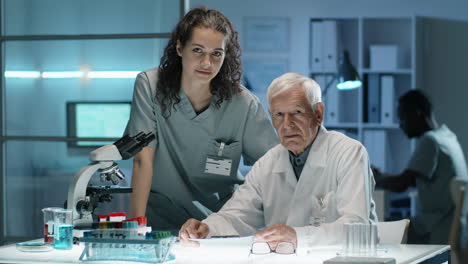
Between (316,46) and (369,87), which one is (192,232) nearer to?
(369,87)

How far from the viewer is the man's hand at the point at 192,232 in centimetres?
231

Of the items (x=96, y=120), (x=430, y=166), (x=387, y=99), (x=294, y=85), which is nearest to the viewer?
(x=294, y=85)

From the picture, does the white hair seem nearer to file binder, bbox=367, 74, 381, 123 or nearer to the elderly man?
the elderly man

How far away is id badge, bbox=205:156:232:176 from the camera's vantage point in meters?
3.01

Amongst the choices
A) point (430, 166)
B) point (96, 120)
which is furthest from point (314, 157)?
point (430, 166)

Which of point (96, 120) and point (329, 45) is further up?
point (329, 45)

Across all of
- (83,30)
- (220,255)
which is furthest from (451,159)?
(220,255)

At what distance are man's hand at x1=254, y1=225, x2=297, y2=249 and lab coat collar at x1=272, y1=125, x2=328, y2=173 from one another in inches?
16.0

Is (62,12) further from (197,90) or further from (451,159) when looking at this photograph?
(451,159)

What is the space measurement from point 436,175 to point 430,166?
147 millimetres

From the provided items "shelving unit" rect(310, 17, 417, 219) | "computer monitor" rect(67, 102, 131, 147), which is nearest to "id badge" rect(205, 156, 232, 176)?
"computer monitor" rect(67, 102, 131, 147)

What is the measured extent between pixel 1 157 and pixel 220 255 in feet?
7.63

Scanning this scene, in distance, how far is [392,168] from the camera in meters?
6.65

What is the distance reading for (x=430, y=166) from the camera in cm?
526
